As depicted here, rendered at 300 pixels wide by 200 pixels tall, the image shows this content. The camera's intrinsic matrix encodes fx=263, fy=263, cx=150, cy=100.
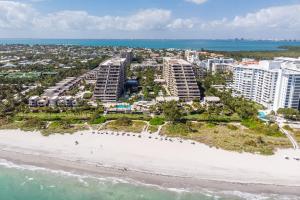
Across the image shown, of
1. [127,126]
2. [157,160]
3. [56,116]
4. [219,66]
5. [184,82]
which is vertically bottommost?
[157,160]


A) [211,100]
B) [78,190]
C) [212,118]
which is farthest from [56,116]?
[211,100]

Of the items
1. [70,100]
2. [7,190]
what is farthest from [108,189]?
[70,100]

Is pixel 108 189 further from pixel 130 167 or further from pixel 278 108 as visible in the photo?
pixel 278 108

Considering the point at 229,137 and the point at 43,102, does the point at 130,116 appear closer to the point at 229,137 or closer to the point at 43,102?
the point at 229,137

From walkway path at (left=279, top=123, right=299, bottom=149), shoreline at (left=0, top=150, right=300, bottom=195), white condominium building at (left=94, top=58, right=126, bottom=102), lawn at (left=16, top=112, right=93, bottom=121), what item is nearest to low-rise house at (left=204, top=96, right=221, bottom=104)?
walkway path at (left=279, top=123, right=299, bottom=149)

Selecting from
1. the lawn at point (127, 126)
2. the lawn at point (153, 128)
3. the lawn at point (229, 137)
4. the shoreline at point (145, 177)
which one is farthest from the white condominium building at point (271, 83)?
the shoreline at point (145, 177)

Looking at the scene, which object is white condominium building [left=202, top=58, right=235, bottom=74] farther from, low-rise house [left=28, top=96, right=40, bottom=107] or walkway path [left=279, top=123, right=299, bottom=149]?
low-rise house [left=28, top=96, right=40, bottom=107]

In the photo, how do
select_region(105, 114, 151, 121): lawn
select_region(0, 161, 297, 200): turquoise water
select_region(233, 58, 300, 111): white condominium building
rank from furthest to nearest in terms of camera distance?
select_region(233, 58, 300, 111): white condominium building → select_region(105, 114, 151, 121): lawn → select_region(0, 161, 297, 200): turquoise water
